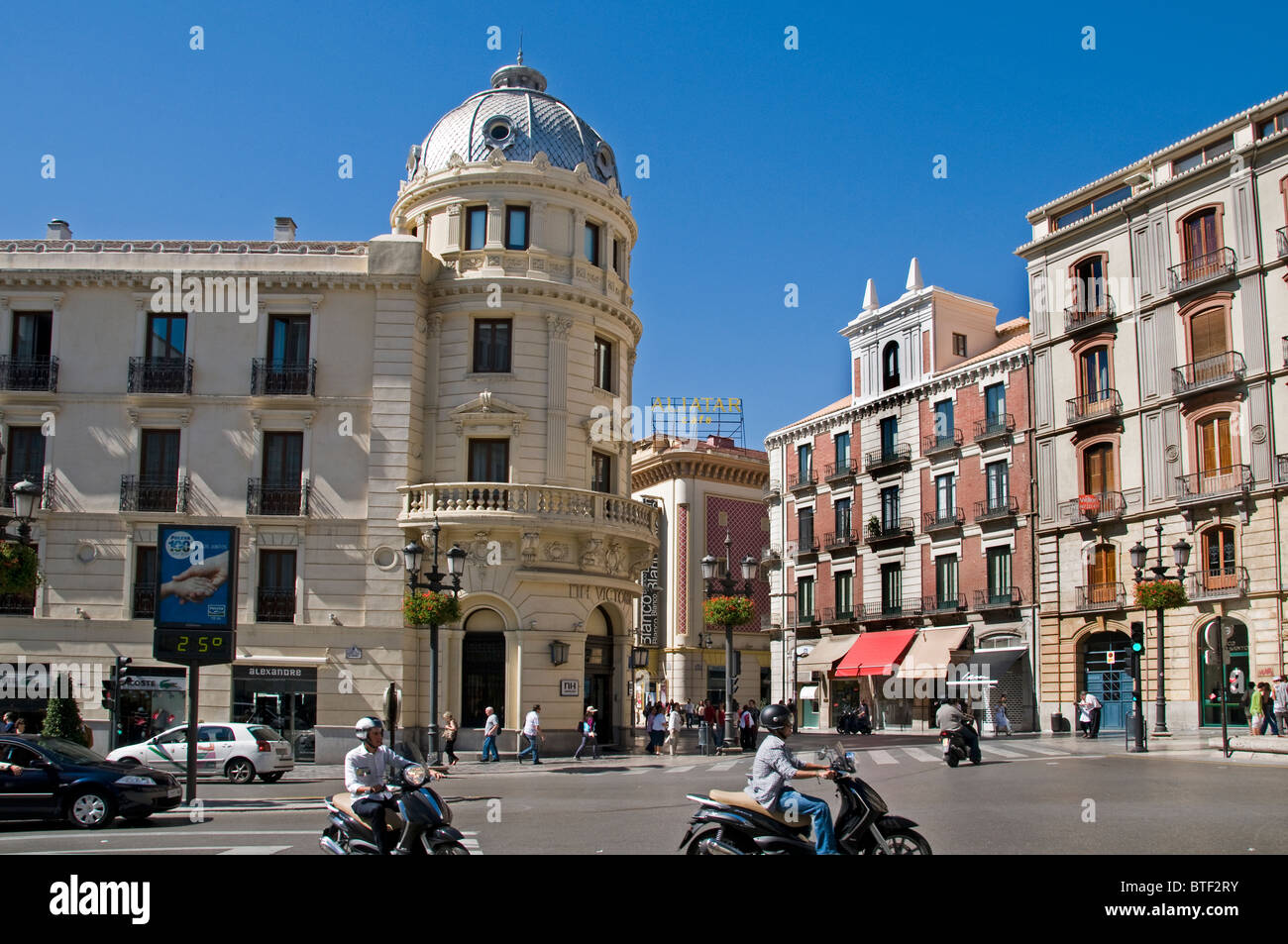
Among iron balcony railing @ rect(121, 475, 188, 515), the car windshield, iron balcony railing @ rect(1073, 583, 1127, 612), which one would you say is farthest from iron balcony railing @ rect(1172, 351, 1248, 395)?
the car windshield

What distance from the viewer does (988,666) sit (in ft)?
149

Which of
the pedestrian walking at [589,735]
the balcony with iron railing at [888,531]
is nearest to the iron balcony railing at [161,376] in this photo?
the pedestrian walking at [589,735]

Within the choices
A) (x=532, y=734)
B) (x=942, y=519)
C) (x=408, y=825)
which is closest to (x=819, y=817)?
(x=408, y=825)

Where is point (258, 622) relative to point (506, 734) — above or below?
above

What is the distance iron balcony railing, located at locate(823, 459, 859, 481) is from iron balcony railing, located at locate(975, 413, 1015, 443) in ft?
25.1

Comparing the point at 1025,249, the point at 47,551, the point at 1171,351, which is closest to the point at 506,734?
the point at 47,551

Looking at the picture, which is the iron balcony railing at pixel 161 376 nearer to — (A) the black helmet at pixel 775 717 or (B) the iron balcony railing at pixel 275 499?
(B) the iron balcony railing at pixel 275 499

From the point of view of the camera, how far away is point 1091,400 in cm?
4244

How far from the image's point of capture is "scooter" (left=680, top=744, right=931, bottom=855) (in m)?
9.37

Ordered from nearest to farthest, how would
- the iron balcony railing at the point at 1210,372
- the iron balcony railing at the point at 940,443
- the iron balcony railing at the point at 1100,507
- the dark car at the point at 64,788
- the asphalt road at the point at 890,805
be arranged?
the asphalt road at the point at 890,805 < the dark car at the point at 64,788 < the iron balcony railing at the point at 1210,372 < the iron balcony railing at the point at 1100,507 < the iron balcony railing at the point at 940,443

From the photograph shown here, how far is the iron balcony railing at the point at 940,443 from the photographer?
48188 mm

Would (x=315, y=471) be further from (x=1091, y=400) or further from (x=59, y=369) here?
(x=1091, y=400)

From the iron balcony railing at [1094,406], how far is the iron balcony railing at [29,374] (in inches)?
1280
